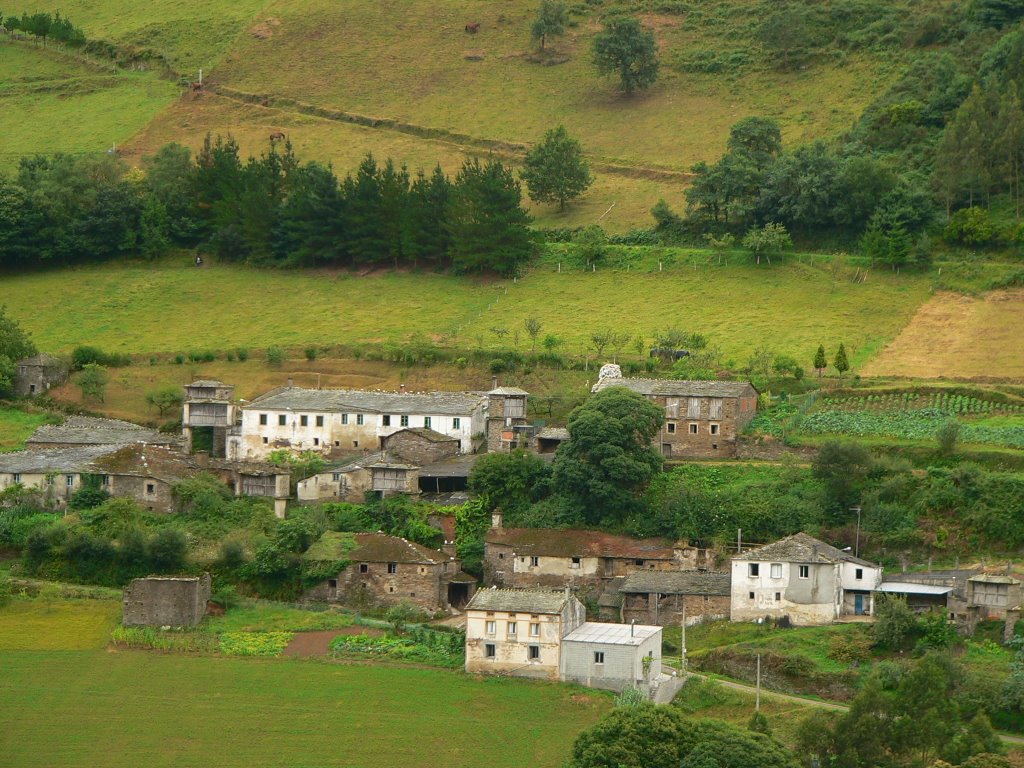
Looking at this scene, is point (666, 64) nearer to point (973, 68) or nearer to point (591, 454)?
point (973, 68)

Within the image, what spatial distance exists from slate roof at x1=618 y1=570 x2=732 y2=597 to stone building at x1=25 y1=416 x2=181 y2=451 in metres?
23.8

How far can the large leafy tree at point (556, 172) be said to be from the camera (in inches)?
4626

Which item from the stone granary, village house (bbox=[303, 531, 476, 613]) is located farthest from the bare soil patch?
the stone granary

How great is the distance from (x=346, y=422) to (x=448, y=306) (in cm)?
1961

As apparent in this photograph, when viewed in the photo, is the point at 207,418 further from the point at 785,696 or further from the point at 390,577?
the point at 785,696

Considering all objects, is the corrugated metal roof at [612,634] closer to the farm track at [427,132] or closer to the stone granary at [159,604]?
the stone granary at [159,604]

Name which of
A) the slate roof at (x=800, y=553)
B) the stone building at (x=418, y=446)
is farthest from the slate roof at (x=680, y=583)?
the stone building at (x=418, y=446)

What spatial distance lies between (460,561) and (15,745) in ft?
65.8

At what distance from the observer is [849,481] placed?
73.6m

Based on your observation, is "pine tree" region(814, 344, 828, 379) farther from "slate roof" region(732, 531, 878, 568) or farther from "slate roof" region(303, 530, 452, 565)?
"slate roof" region(303, 530, 452, 565)

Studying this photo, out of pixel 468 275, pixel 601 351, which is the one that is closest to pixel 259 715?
pixel 601 351

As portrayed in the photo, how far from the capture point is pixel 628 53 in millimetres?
134500

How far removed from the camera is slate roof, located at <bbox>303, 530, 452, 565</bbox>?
7331 cm

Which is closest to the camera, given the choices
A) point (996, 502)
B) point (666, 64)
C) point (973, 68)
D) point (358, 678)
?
point (358, 678)
